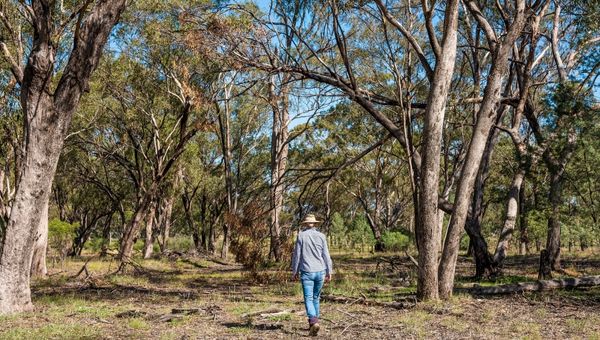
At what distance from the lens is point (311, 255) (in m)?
7.34

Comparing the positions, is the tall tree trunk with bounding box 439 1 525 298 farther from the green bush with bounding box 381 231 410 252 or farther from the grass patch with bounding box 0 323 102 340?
the green bush with bounding box 381 231 410 252

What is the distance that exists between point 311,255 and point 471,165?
14.5 feet

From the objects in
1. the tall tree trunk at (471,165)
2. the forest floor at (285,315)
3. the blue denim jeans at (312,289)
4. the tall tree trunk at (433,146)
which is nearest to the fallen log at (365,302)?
the forest floor at (285,315)

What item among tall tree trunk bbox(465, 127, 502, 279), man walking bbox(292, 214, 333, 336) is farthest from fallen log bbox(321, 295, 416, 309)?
tall tree trunk bbox(465, 127, 502, 279)

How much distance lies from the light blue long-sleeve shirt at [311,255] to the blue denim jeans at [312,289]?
8 cm

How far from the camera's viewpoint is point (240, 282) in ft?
51.9

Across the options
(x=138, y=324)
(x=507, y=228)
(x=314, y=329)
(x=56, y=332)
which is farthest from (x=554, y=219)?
(x=56, y=332)

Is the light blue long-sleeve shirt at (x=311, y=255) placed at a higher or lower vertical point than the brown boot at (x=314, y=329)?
higher

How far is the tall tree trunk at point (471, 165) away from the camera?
10109 millimetres

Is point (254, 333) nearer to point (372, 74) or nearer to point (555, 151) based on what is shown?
point (555, 151)

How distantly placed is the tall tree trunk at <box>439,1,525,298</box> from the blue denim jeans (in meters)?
3.61

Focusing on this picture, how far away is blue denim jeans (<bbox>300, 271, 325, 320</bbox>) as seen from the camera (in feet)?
23.0

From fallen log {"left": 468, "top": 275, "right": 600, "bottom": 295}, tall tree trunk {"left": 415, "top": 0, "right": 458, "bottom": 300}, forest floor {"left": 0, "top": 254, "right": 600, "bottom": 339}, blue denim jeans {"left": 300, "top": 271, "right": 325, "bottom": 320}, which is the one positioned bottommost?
forest floor {"left": 0, "top": 254, "right": 600, "bottom": 339}

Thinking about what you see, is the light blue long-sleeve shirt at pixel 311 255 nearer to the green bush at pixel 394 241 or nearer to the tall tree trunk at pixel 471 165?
the tall tree trunk at pixel 471 165
